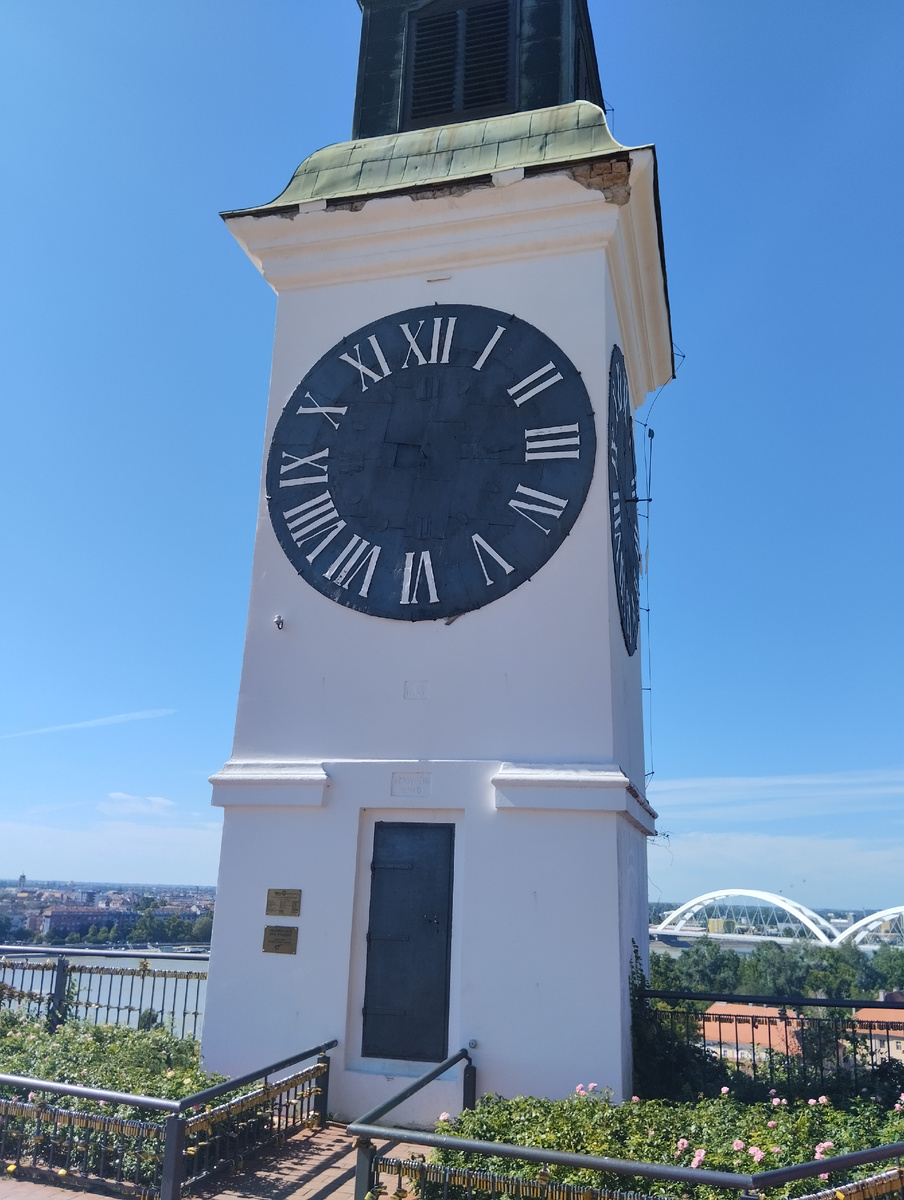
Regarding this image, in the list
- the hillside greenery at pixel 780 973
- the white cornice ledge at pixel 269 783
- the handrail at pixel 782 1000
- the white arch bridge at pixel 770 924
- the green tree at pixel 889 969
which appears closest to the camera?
the handrail at pixel 782 1000

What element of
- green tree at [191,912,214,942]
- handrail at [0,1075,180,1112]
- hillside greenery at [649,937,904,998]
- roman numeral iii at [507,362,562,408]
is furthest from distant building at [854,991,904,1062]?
hillside greenery at [649,937,904,998]

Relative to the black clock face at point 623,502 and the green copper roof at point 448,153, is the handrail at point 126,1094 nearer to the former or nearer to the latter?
the black clock face at point 623,502

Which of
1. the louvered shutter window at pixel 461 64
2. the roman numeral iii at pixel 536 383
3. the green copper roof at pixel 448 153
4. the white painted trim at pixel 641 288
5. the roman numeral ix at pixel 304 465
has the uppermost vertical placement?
the louvered shutter window at pixel 461 64

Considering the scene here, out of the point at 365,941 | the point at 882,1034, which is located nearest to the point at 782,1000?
the point at 882,1034

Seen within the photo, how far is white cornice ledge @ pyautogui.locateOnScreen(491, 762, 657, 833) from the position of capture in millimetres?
7102

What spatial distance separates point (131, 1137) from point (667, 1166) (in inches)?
126

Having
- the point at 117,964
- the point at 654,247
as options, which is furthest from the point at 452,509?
the point at 117,964

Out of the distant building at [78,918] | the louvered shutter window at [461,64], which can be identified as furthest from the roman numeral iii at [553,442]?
the distant building at [78,918]

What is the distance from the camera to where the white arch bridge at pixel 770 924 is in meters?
73.5

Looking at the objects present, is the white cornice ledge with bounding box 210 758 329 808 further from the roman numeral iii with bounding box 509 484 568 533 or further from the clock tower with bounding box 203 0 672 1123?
the roman numeral iii with bounding box 509 484 568 533

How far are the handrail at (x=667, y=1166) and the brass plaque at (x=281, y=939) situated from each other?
10.4 ft

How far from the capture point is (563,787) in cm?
721

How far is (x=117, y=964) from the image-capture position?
9234mm

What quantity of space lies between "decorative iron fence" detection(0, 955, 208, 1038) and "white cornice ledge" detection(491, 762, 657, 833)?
369cm
